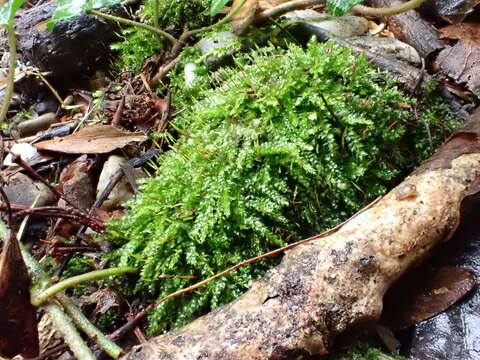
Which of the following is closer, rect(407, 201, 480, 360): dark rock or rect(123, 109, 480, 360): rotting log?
rect(123, 109, 480, 360): rotting log

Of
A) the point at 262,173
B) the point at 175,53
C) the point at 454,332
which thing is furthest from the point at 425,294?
the point at 175,53

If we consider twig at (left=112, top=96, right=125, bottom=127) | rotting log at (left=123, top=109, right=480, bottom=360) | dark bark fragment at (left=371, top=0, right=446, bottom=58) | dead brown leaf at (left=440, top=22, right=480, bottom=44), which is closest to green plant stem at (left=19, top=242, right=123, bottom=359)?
rotting log at (left=123, top=109, right=480, bottom=360)

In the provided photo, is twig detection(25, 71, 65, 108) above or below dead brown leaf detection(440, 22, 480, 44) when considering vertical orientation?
above

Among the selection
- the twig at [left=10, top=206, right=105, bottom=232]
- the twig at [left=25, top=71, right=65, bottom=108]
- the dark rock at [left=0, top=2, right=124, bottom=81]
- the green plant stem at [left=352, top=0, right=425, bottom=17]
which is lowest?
the twig at [left=10, top=206, right=105, bottom=232]

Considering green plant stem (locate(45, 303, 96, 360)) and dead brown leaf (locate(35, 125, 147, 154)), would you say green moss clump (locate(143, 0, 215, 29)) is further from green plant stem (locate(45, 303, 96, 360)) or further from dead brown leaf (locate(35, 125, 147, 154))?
green plant stem (locate(45, 303, 96, 360))

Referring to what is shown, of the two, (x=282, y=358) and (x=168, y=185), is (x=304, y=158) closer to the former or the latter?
(x=168, y=185)

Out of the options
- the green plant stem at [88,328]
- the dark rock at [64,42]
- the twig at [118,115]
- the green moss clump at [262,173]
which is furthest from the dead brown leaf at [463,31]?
the green plant stem at [88,328]

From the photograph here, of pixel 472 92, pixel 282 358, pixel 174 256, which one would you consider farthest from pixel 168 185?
pixel 472 92
